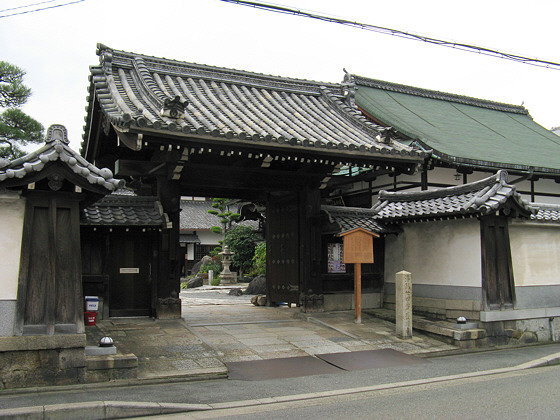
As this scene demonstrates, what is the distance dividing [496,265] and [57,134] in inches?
376

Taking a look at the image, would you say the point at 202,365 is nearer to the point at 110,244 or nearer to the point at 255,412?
the point at 255,412

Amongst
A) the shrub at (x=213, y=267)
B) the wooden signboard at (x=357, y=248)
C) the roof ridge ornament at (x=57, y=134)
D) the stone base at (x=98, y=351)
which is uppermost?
the roof ridge ornament at (x=57, y=134)

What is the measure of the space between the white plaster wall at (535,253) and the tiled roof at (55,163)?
9.32 metres

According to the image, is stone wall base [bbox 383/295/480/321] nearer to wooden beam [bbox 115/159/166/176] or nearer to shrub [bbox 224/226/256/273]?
wooden beam [bbox 115/159/166/176]

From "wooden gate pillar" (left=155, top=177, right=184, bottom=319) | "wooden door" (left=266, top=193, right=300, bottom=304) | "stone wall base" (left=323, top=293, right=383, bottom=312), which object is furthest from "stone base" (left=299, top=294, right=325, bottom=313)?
"wooden gate pillar" (left=155, top=177, right=184, bottom=319)

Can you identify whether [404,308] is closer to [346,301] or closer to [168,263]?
[346,301]

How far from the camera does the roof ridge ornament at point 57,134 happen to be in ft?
25.4

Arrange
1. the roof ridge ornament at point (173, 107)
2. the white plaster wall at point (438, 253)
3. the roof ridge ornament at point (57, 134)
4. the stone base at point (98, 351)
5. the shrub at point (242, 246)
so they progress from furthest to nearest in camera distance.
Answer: the shrub at point (242, 246), the white plaster wall at point (438, 253), the roof ridge ornament at point (173, 107), the stone base at point (98, 351), the roof ridge ornament at point (57, 134)

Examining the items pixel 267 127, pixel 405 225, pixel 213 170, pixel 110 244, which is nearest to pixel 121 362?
pixel 110 244

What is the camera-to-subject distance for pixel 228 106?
13453 mm

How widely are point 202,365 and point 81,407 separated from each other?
2656 mm

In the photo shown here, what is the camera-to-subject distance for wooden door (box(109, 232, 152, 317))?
1174 centimetres

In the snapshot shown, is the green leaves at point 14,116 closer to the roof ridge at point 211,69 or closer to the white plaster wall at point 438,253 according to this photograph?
the roof ridge at point 211,69

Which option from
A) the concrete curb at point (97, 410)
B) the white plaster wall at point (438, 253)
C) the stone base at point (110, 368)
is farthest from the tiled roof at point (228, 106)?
the concrete curb at point (97, 410)
